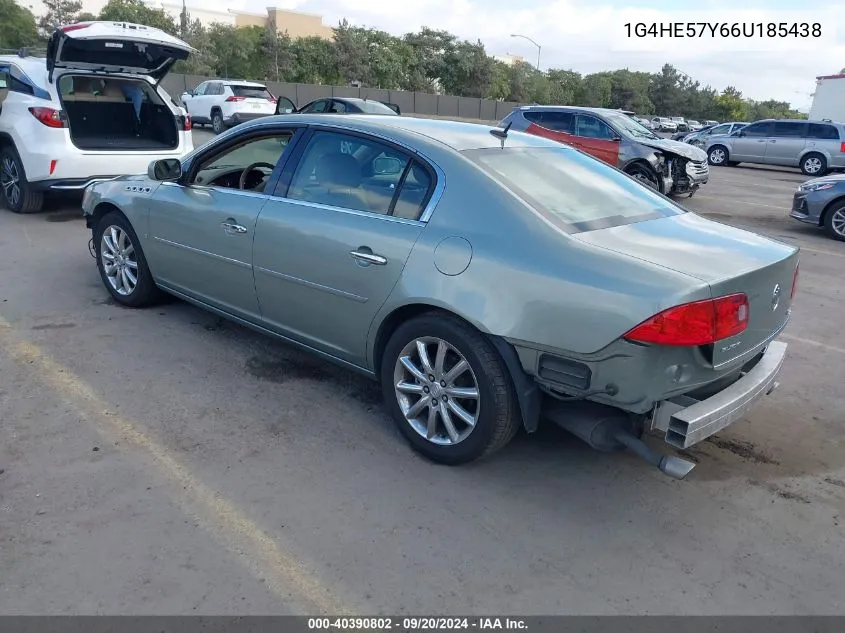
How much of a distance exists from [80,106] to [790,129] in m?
20.8

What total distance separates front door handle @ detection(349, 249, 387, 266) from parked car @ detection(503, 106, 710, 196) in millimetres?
9115

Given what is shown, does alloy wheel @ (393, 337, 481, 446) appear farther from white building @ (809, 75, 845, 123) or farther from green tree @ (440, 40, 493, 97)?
green tree @ (440, 40, 493, 97)

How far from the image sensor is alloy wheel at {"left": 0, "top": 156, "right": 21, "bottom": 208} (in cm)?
815

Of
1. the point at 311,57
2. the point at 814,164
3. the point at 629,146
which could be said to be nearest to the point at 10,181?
the point at 629,146

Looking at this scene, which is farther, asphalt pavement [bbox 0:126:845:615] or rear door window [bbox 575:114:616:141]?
rear door window [bbox 575:114:616:141]

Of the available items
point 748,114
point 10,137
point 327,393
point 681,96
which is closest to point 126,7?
point 10,137

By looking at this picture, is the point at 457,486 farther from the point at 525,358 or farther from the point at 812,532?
the point at 812,532

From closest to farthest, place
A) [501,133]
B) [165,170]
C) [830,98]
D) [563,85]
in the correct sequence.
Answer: [501,133] < [165,170] < [830,98] < [563,85]

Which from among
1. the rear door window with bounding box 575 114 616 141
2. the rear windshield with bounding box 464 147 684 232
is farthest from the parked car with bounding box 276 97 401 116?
the rear windshield with bounding box 464 147 684 232

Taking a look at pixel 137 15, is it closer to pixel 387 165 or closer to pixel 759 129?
pixel 759 129

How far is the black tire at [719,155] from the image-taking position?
23.2 m

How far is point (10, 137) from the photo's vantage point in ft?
25.7

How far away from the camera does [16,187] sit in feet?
26.9

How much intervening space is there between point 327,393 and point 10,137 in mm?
6157
